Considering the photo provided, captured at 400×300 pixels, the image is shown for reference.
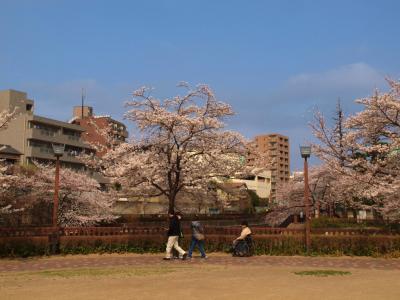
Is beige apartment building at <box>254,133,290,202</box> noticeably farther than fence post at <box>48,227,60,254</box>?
Yes

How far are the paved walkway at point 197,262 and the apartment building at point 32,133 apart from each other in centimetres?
4461

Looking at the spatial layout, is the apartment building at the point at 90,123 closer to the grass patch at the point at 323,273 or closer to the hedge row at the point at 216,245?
the hedge row at the point at 216,245

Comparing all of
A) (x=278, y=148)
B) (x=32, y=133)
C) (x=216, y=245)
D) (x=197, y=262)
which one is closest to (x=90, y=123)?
(x=32, y=133)

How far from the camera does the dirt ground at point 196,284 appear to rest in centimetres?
856

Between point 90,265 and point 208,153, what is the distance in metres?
7.65

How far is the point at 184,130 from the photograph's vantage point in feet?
65.7

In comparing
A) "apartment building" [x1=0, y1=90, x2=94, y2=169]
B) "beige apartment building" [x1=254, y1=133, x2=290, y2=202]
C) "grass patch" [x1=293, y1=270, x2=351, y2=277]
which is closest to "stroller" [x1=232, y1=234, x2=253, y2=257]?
"grass patch" [x1=293, y1=270, x2=351, y2=277]

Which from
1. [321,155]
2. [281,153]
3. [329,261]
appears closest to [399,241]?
[329,261]

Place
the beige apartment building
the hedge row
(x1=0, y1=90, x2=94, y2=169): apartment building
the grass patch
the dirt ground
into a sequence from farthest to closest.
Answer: the beige apartment building < (x1=0, y1=90, x2=94, y2=169): apartment building < the hedge row < the grass patch < the dirt ground

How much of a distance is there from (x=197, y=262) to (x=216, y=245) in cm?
315

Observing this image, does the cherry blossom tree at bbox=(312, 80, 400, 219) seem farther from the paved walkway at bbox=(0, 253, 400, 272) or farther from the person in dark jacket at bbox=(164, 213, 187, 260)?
the person in dark jacket at bbox=(164, 213, 187, 260)

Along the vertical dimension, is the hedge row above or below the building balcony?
below

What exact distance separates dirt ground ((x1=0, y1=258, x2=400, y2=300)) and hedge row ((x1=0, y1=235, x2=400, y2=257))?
4.02 m

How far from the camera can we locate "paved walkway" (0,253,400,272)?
14.2 metres
